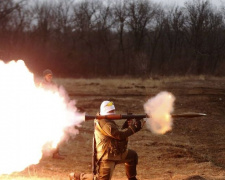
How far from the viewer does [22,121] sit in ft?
29.4

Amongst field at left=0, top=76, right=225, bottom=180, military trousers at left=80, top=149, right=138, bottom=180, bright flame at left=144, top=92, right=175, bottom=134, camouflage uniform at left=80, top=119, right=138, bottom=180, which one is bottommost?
field at left=0, top=76, right=225, bottom=180

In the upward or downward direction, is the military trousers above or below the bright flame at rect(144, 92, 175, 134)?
below

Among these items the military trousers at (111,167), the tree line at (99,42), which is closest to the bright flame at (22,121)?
the military trousers at (111,167)

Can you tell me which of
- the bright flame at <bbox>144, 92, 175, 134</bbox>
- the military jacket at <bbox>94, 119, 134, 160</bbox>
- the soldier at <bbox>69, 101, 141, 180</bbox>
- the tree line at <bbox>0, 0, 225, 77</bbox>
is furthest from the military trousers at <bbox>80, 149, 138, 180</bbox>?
the tree line at <bbox>0, 0, 225, 77</bbox>

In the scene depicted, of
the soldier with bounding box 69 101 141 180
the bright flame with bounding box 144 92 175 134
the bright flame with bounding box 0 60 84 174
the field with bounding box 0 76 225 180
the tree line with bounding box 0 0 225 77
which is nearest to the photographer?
the soldier with bounding box 69 101 141 180

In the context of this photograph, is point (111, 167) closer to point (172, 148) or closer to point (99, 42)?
point (172, 148)

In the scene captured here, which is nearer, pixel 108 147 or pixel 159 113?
pixel 108 147

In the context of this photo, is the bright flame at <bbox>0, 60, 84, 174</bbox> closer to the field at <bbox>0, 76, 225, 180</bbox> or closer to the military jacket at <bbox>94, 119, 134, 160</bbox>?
the field at <bbox>0, 76, 225, 180</bbox>

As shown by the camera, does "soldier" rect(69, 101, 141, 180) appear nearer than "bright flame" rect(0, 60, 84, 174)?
Yes

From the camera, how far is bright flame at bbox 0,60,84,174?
348 inches

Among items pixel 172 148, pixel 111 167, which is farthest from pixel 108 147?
pixel 172 148

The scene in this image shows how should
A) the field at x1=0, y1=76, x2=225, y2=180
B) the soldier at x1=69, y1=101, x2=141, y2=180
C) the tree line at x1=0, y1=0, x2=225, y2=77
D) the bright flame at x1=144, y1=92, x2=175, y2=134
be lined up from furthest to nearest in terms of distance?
the tree line at x1=0, y1=0, x2=225, y2=77, the field at x1=0, y1=76, x2=225, y2=180, the bright flame at x1=144, y1=92, x2=175, y2=134, the soldier at x1=69, y1=101, x2=141, y2=180

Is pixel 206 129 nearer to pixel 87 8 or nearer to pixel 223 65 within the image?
pixel 223 65

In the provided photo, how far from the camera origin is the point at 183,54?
52938 mm
